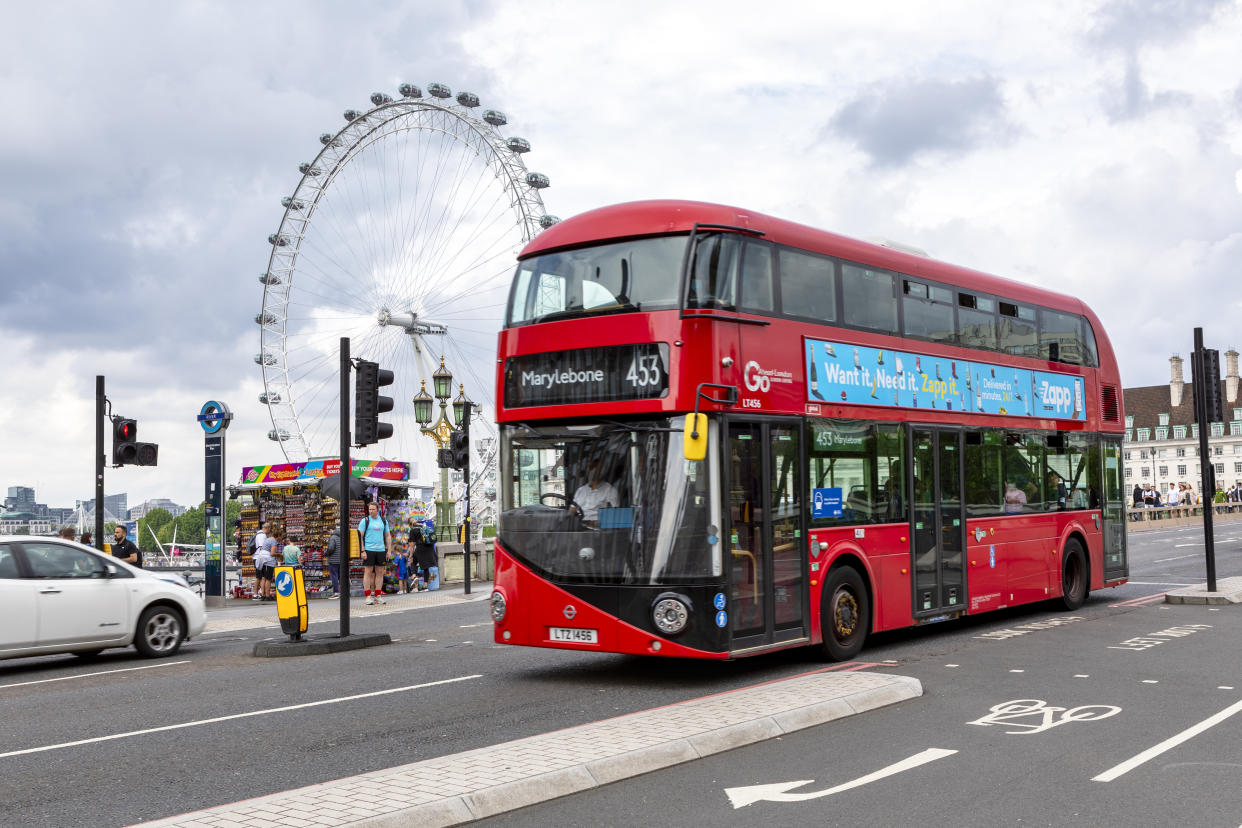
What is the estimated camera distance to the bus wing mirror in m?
9.91

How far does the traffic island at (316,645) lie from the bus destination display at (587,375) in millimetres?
5084

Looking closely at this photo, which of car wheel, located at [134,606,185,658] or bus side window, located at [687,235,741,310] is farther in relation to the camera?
car wheel, located at [134,606,185,658]

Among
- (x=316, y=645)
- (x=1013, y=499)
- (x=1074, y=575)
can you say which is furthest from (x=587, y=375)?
(x=1074, y=575)

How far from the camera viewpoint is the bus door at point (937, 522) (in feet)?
43.4

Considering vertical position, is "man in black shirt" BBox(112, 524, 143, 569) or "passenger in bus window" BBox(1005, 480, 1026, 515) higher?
"passenger in bus window" BBox(1005, 480, 1026, 515)

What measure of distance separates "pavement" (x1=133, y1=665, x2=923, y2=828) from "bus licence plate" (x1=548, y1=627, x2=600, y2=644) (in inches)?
54.7

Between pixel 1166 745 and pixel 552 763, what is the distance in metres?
3.88

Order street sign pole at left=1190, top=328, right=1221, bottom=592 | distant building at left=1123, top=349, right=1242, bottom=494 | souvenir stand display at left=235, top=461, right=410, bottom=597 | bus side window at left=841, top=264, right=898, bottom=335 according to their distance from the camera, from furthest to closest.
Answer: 1. distant building at left=1123, top=349, right=1242, bottom=494
2. souvenir stand display at left=235, top=461, right=410, bottom=597
3. street sign pole at left=1190, top=328, right=1221, bottom=592
4. bus side window at left=841, top=264, right=898, bottom=335

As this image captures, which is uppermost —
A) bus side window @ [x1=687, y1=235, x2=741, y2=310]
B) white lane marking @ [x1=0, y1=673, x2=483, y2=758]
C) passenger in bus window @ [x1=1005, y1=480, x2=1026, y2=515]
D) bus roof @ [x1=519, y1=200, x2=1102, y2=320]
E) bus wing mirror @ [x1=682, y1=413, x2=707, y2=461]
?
bus roof @ [x1=519, y1=200, x2=1102, y2=320]

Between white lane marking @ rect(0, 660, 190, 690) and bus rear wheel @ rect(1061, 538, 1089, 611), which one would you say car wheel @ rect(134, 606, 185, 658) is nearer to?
white lane marking @ rect(0, 660, 190, 690)

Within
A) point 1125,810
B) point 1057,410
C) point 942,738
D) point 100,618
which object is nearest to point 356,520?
point 100,618

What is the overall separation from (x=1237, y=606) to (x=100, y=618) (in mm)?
14863

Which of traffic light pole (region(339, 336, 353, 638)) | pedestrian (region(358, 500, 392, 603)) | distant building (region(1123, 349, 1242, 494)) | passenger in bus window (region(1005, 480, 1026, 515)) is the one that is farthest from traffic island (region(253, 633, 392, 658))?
distant building (region(1123, 349, 1242, 494))

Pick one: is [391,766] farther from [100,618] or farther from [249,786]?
[100,618]
